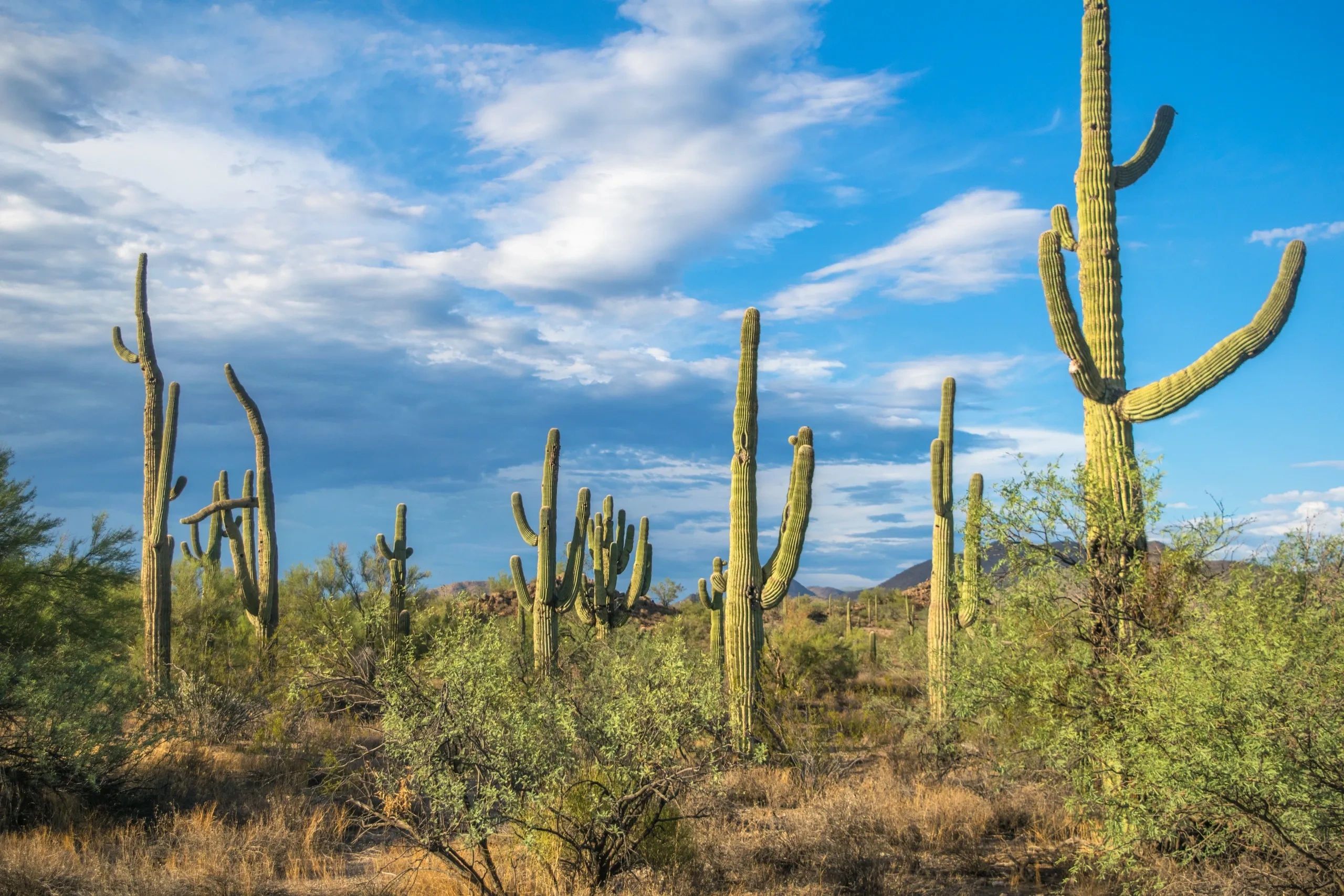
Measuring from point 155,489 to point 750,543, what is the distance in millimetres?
10478

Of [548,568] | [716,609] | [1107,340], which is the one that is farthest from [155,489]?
[1107,340]

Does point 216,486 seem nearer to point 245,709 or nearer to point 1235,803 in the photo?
point 245,709

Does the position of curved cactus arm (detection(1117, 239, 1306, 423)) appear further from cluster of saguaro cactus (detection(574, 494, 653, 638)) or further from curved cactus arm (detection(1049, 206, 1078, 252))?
cluster of saguaro cactus (detection(574, 494, 653, 638))

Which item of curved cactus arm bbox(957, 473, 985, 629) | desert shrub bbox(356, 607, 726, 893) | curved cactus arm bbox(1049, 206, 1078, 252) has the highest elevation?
curved cactus arm bbox(1049, 206, 1078, 252)

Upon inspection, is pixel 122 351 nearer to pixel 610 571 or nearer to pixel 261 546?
pixel 261 546

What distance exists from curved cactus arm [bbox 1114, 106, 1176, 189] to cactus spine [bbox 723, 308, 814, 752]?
5.42 m

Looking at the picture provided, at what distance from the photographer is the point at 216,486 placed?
24062 mm

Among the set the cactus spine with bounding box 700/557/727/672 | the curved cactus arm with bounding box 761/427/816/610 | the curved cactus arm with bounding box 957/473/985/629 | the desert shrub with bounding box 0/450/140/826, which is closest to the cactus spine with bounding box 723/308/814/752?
the curved cactus arm with bounding box 761/427/816/610

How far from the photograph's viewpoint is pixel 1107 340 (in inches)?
434

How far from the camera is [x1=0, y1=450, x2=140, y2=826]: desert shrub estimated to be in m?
9.80

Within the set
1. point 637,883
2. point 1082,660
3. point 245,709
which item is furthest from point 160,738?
point 1082,660

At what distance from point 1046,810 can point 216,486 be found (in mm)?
20352

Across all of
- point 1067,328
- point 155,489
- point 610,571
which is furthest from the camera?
point 610,571

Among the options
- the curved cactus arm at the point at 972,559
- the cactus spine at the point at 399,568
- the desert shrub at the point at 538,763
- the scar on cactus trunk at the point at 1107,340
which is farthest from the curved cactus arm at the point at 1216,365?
the cactus spine at the point at 399,568
